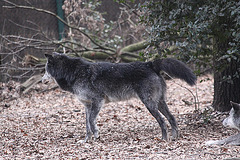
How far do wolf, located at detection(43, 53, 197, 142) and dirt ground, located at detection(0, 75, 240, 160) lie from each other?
0.36 metres

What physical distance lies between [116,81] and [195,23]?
5.70 feet

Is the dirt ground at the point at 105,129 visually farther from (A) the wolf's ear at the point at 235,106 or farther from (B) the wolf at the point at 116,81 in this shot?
(A) the wolf's ear at the point at 235,106

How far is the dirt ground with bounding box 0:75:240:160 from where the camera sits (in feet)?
15.5

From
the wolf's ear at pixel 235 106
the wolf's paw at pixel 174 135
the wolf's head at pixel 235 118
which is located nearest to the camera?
the wolf's ear at pixel 235 106

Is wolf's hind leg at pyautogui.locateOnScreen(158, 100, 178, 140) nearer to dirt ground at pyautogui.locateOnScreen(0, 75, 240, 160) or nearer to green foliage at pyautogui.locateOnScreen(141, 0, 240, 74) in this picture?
dirt ground at pyautogui.locateOnScreen(0, 75, 240, 160)

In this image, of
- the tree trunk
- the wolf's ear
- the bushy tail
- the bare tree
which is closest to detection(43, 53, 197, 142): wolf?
the bushy tail

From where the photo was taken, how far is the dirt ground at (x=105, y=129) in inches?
186

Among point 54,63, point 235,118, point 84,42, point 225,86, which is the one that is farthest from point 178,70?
point 84,42

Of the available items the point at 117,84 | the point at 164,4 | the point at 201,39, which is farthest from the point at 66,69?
the point at 201,39

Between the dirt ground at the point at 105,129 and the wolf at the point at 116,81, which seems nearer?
the dirt ground at the point at 105,129

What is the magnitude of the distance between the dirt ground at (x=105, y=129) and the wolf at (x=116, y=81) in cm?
36

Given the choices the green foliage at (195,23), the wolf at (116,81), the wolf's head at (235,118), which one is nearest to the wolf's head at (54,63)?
the wolf at (116,81)

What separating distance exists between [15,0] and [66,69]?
19.8 feet

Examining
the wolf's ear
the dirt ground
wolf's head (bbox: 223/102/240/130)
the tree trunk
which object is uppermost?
the tree trunk
